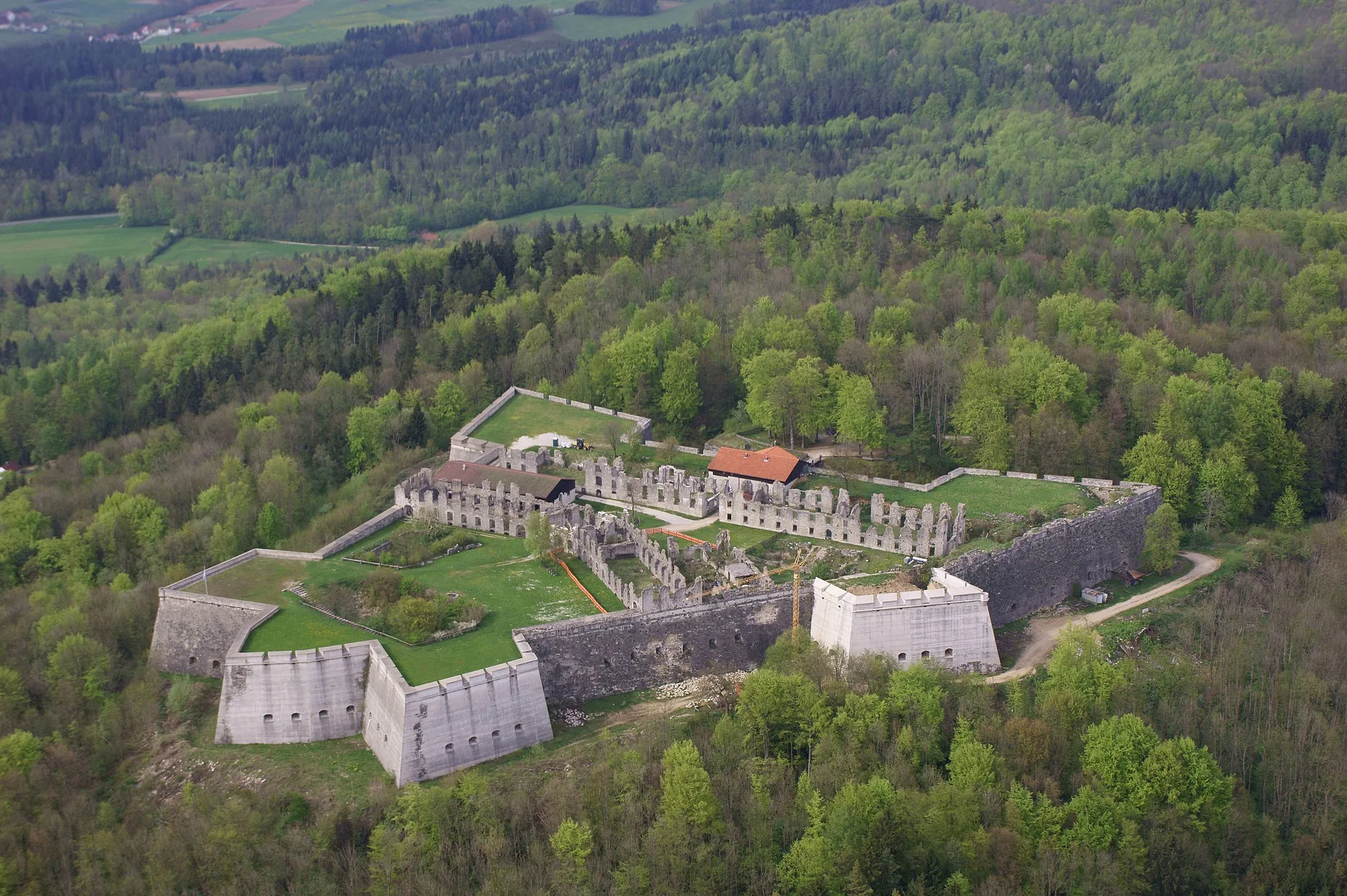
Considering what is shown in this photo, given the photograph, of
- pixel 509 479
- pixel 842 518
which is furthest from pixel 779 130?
pixel 842 518

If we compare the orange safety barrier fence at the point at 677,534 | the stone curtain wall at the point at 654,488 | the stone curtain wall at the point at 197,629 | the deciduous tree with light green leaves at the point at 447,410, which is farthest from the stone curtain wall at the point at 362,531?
the deciduous tree with light green leaves at the point at 447,410

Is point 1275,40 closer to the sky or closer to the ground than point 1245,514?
closer to the sky

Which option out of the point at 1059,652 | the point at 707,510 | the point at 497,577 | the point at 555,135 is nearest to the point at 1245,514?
the point at 1059,652

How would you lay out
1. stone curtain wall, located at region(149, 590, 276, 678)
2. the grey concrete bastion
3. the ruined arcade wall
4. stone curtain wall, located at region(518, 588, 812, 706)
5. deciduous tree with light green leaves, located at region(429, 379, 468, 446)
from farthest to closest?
deciduous tree with light green leaves, located at region(429, 379, 468, 446)
stone curtain wall, located at region(149, 590, 276, 678)
stone curtain wall, located at region(518, 588, 812, 706)
the ruined arcade wall
the grey concrete bastion

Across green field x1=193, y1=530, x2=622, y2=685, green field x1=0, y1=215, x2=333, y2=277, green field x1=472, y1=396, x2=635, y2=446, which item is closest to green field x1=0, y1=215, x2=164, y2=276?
green field x1=0, y1=215, x2=333, y2=277

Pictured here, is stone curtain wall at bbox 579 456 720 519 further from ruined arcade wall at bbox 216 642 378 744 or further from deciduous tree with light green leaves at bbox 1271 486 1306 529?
deciduous tree with light green leaves at bbox 1271 486 1306 529

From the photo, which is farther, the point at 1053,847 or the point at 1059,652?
the point at 1059,652

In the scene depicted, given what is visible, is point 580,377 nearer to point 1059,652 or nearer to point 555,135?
point 1059,652

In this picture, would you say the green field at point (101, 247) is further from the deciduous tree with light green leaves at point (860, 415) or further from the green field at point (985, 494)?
the green field at point (985, 494)
